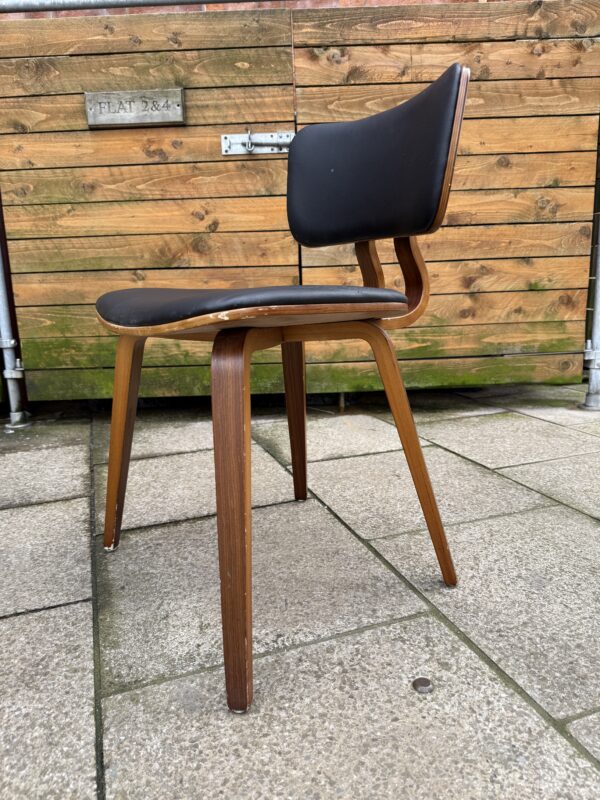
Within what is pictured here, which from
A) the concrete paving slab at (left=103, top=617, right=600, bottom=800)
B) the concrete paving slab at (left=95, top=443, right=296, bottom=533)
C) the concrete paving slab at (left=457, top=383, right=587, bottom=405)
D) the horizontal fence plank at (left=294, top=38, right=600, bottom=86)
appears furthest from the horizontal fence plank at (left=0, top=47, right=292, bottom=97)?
the concrete paving slab at (left=103, top=617, right=600, bottom=800)

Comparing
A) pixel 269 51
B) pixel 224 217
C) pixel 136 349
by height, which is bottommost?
pixel 136 349

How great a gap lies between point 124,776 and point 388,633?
1.37 ft

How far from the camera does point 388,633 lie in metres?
0.89

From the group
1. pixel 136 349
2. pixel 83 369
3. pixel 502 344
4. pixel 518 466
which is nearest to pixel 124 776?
pixel 136 349

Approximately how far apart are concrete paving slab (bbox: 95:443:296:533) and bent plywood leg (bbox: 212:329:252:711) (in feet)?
2.14

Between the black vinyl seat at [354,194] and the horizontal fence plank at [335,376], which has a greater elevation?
the black vinyl seat at [354,194]

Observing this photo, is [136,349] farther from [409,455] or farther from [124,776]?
[124,776]

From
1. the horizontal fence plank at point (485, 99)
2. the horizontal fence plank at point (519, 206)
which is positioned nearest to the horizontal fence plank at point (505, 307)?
the horizontal fence plank at point (519, 206)

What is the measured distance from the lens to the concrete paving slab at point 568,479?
1.39m

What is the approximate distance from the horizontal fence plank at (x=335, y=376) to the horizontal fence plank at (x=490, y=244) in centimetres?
40

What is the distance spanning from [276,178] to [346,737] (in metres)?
1.87

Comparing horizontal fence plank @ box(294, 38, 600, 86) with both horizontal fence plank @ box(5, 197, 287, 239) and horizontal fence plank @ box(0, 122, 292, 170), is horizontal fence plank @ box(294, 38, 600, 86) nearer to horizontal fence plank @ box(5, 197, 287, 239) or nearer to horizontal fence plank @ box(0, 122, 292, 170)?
horizontal fence plank @ box(0, 122, 292, 170)

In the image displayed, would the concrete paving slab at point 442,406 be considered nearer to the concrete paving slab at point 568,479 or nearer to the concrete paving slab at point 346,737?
the concrete paving slab at point 568,479

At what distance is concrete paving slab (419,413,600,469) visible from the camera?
69.3 inches
